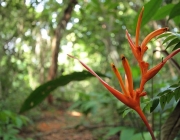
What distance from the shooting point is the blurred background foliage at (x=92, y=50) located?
1403 mm

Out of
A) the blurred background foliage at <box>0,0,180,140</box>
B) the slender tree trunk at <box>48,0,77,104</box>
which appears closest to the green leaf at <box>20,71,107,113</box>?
the blurred background foliage at <box>0,0,180,140</box>

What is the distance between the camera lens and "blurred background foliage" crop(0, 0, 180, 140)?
1403mm

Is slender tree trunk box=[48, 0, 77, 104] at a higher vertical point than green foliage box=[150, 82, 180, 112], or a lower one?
higher

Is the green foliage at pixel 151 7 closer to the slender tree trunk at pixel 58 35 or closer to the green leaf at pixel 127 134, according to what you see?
the green leaf at pixel 127 134

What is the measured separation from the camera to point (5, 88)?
2.55 metres

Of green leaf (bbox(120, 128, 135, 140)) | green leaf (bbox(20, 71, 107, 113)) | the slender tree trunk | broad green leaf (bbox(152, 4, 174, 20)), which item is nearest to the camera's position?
broad green leaf (bbox(152, 4, 174, 20))

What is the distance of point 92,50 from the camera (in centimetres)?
602

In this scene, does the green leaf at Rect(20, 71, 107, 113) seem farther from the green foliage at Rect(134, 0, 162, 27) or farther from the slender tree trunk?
the slender tree trunk

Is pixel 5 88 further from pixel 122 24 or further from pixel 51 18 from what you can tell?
pixel 51 18

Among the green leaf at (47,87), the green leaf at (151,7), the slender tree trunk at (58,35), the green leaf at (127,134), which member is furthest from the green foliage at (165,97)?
the slender tree trunk at (58,35)

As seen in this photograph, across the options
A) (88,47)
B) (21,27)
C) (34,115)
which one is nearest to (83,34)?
(88,47)

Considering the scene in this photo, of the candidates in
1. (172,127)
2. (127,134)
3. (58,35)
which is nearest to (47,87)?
(127,134)

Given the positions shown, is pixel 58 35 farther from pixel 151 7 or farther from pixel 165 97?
pixel 165 97

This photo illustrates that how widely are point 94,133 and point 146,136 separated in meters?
1.21
